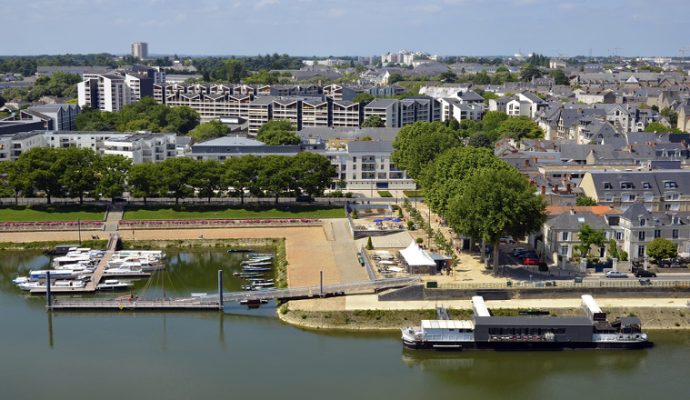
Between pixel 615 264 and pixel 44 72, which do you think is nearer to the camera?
pixel 615 264

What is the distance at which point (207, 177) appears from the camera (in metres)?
37.0

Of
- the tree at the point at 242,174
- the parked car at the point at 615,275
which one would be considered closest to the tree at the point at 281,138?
the tree at the point at 242,174

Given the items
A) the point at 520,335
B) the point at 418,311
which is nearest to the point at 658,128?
the point at 418,311

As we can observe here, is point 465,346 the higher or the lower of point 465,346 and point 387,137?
the lower

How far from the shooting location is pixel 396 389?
1927 cm

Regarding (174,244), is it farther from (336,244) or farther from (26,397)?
(26,397)

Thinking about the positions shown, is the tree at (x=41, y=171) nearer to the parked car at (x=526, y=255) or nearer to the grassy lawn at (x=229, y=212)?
the grassy lawn at (x=229, y=212)

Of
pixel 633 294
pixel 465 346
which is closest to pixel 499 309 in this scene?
pixel 465 346

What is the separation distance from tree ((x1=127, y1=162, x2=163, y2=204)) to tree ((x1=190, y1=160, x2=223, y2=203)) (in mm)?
1538

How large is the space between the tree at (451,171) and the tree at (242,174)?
8.00 metres

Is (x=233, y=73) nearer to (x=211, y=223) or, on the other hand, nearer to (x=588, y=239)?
(x=211, y=223)

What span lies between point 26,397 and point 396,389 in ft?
28.3

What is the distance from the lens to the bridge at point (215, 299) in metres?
24.7

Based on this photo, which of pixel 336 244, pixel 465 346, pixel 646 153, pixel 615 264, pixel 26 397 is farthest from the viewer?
pixel 646 153
